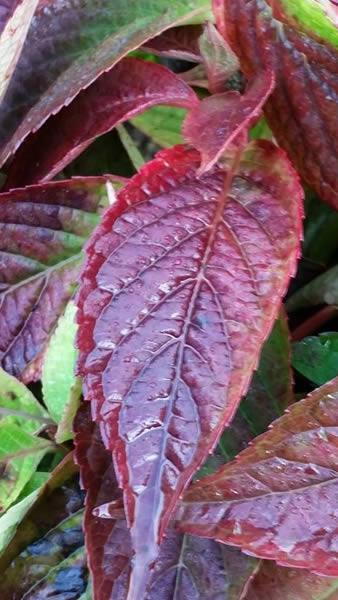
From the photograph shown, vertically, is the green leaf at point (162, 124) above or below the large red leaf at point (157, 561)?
above

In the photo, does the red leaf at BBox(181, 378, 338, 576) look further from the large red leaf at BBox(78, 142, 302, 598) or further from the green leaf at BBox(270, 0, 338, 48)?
the green leaf at BBox(270, 0, 338, 48)

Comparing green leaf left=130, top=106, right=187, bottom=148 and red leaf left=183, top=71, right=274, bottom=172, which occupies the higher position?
red leaf left=183, top=71, right=274, bottom=172

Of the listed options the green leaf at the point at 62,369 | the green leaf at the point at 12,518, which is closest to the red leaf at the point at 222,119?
the green leaf at the point at 62,369

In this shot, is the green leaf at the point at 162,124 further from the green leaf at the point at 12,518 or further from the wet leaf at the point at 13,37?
the green leaf at the point at 12,518

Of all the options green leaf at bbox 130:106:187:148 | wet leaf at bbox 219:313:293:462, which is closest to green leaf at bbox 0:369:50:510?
wet leaf at bbox 219:313:293:462

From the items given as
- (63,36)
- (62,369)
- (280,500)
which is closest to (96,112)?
(63,36)
